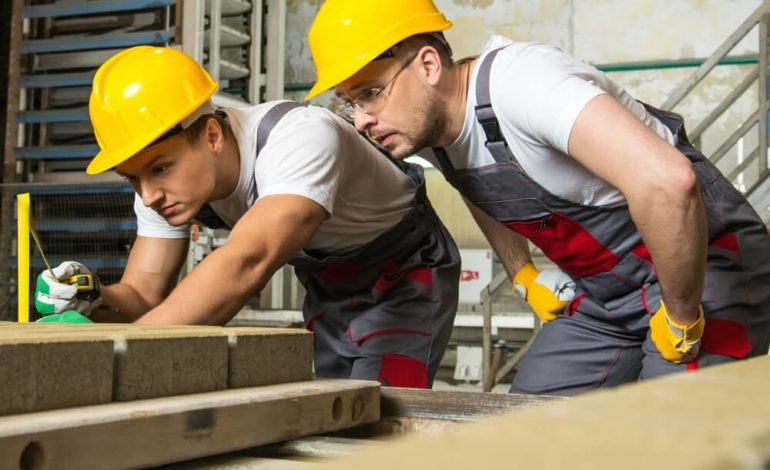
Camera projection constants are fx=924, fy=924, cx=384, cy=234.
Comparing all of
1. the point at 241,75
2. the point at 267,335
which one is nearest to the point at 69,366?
the point at 267,335

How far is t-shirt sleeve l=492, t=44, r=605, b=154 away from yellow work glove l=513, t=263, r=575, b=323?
71cm

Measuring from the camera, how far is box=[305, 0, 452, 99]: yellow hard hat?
255cm

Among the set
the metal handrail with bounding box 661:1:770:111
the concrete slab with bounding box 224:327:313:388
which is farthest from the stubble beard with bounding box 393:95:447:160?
the metal handrail with bounding box 661:1:770:111

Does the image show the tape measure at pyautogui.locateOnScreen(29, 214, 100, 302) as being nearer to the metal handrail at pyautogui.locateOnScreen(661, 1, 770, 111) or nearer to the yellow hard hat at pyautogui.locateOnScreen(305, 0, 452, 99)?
the yellow hard hat at pyautogui.locateOnScreen(305, 0, 452, 99)

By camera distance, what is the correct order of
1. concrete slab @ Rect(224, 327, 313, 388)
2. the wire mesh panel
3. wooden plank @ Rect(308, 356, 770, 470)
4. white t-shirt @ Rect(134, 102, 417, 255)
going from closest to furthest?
wooden plank @ Rect(308, 356, 770, 470)
concrete slab @ Rect(224, 327, 313, 388)
white t-shirt @ Rect(134, 102, 417, 255)
the wire mesh panel

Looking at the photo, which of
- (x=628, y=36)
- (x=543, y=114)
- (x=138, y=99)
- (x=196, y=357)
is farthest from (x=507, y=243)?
(x=628, y=36)

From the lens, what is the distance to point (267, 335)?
1.52m

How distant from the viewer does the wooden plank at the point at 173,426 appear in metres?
0.99

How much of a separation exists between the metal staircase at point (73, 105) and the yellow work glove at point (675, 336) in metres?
4.35

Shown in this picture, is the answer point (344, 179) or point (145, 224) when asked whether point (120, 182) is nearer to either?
point (145, 224)

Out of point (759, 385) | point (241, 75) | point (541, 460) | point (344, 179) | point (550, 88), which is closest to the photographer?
point (541, 460)

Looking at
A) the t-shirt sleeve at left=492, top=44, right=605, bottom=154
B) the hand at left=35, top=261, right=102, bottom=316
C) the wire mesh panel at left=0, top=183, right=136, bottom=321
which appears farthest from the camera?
the wire mesh panel at left=0, top=183, right=136, bottom=321

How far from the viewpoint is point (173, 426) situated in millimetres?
1146

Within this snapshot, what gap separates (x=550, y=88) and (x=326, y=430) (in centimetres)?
101
